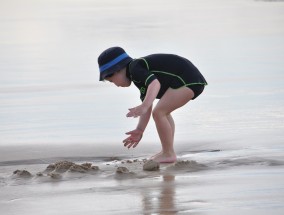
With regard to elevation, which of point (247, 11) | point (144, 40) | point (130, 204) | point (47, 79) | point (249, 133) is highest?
point (247, 11)

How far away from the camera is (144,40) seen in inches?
822

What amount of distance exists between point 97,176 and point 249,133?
7.97 ft

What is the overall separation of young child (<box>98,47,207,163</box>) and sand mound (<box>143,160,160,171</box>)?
0.37 metres

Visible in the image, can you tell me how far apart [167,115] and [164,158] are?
19.4 inches

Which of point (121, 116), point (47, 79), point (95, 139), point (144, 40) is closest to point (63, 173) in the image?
point (95, 139)

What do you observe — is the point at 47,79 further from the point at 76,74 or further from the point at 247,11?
the point at 247,11

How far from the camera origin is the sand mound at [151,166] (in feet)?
27.6

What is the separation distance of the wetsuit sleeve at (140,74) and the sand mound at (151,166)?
65 cm

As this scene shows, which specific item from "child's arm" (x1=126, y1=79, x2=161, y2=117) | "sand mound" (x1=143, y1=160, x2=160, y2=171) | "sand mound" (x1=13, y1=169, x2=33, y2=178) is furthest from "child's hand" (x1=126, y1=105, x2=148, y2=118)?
"sand mound" (x1=13, y1=169, x2=33, y2=178)

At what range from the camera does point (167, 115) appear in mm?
9211

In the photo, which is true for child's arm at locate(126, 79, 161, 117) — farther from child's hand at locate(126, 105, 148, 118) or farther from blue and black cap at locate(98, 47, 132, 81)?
blue and black cap at locate(98, 47, 132, 81)

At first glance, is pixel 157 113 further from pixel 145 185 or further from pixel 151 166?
pixel 145 185

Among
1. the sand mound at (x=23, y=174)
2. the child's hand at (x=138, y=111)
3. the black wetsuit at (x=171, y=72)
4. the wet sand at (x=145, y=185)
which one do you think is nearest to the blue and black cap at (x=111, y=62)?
the black wetsuit at (x=171, y=72)

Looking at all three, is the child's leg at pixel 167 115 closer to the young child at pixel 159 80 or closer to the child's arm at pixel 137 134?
the young child at pixel 159 80
